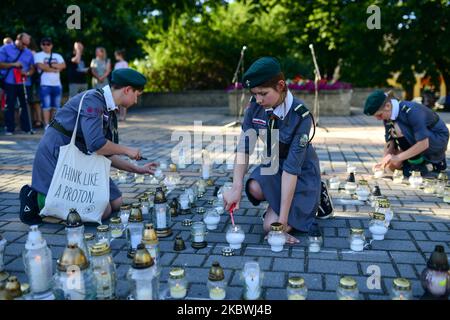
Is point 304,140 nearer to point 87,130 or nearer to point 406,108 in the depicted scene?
point 87,130

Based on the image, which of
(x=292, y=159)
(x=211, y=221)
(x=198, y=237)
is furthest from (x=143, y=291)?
(x=292, y=159)

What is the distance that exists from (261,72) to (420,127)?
11.8 feet

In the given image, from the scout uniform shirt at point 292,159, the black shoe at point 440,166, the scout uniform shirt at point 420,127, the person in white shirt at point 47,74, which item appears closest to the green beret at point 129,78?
the scout uniform shirt at point 292,159

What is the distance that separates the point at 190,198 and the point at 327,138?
652 centimetres

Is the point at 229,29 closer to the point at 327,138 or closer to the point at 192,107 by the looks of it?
the point at 192,107

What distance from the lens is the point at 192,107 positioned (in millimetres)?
Result: 23516

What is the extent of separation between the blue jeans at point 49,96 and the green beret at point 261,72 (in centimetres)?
906

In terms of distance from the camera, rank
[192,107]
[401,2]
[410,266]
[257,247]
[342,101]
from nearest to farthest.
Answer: [410,266]
[257,247]
[342,101]
[401,2]
[192,107]

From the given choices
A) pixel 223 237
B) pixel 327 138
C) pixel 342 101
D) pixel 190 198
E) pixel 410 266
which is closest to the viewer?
pixel 410 266

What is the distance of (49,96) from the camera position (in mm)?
11734

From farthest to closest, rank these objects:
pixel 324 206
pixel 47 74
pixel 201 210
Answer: pixel 47 74 < pixel 201 210 < pixel 324 206

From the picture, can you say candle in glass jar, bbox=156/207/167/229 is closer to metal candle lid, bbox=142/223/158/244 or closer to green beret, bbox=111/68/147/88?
metal candle lid, bbox=142/223/158/244

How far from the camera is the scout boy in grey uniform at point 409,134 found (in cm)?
636

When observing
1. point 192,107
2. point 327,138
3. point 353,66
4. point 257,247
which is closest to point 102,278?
point 257,247
